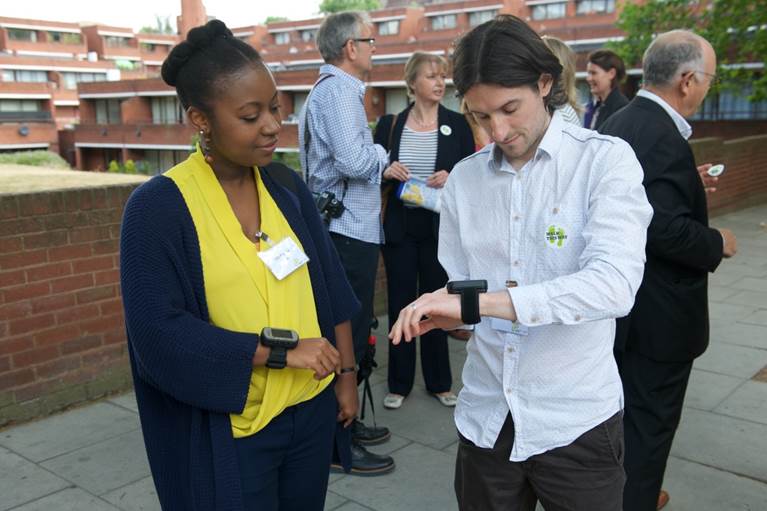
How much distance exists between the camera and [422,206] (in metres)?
4.42

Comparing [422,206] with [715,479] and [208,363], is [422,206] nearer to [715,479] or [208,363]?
[715,479]

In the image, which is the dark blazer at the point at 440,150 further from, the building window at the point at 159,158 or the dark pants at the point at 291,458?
the building window at the point at 159,158

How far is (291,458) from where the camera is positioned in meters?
2.15

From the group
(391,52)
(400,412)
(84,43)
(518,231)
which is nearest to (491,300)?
(518,231)

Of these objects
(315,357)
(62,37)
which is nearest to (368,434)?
(315,357)

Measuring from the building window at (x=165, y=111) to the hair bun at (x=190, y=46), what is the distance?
4995 centimetres

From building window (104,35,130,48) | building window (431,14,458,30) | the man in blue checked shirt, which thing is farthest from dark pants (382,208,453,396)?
building window (104,35,130,48)

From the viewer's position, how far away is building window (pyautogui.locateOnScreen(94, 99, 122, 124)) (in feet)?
177

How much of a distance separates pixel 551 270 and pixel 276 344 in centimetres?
73

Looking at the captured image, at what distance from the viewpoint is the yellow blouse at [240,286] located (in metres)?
1.94

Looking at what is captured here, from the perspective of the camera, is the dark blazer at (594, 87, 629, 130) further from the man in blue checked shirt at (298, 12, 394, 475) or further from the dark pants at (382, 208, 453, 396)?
the man in blue checked shirt at (298, 12, 394, 475)

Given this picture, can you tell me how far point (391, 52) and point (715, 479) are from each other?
5059 cm

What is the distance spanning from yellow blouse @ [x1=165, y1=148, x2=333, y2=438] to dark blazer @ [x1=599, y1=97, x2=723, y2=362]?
148 centimetres

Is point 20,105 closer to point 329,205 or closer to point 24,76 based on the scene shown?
point 24,76
